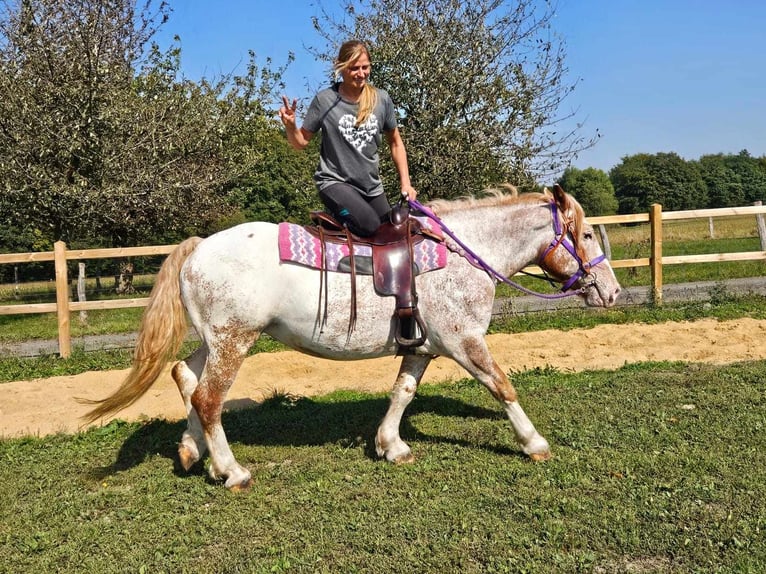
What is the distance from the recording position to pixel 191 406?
15.9 feet

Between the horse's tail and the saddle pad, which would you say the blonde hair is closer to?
the saddle pad

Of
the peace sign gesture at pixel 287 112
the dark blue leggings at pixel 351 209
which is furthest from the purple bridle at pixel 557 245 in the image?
the peace sign gesture at pixel 287 112

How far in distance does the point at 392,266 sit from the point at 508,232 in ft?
3.40

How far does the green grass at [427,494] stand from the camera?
3.36 meters

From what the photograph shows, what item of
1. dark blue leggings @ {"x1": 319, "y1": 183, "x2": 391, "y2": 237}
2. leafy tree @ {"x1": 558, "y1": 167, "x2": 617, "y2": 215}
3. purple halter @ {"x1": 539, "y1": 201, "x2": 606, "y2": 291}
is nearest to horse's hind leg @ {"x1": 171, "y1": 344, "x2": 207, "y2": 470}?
dark blue leggings @ {"x1": 319, "y1": 183, "x2": 391, "y2": 237}

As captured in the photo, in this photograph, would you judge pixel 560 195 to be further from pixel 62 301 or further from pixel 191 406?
pixel 62 301

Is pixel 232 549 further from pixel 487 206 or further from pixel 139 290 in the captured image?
pixel 139 290

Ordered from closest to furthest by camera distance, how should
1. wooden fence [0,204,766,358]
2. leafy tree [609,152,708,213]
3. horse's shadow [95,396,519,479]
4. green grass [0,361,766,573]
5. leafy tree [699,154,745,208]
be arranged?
green grass [0,361,766,573]
horse's shadow [95,396,519,479]
wooden fence [0,204,766,358]
leafy tree [609,152,708,213]
leafy tree [699,154,745,208]

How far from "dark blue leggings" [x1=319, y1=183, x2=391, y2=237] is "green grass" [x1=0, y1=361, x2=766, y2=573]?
5.82 feet

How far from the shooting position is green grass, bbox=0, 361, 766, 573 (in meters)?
3.36

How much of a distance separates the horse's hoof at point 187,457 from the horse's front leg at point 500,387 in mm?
2075

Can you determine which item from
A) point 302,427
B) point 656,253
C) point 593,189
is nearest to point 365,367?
point 302,427

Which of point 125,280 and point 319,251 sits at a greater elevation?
point 319,251

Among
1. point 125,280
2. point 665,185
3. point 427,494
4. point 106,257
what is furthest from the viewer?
point 665,185
